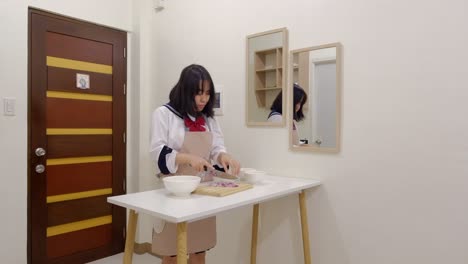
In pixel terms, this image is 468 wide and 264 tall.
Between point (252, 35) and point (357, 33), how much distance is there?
2.22ft

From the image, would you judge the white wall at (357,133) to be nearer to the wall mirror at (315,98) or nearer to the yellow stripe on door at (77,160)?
the wall mirror at (315,98)

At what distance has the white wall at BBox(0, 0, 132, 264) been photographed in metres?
2.22

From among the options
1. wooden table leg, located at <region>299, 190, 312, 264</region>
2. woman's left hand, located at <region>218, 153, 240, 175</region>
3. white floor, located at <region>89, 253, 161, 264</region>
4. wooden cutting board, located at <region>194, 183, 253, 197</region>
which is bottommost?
white floor, located at <region>89, 253, 161, 264</region>

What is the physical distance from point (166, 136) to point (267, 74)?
2.64ft

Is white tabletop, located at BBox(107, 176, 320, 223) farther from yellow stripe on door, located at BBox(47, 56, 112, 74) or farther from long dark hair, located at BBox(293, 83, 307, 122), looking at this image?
yellow stripe on door, located at BBox(47, 56, 112, 74)

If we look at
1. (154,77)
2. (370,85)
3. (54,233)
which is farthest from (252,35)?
(54,233)

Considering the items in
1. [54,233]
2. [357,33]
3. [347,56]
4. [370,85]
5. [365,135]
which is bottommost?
[54,233]

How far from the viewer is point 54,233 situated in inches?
98.7

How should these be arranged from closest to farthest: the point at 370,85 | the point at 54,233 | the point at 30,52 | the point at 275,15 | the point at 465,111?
1. the point at 465,111
2. the point at 370,85
3. the point at 275,15
4. the point at 30,52
5. the point at 54,233

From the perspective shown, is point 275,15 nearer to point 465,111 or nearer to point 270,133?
point 270,133

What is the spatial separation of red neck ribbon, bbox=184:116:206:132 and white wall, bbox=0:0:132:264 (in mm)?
1264

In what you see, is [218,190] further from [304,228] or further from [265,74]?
[265,74]

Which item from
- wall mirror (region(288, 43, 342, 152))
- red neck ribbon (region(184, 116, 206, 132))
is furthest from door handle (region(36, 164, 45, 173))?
wall mirror (region(288, 43, 342, 152))

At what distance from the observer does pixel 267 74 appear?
7.13 feet
